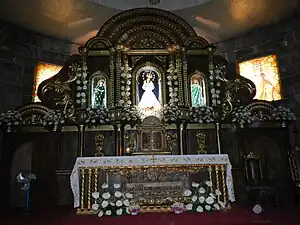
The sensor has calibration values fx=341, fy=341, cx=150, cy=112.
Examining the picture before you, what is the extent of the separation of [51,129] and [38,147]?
0.70 metres

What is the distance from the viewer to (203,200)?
7.14 metres

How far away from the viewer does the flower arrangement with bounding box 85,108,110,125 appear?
9.73 meters

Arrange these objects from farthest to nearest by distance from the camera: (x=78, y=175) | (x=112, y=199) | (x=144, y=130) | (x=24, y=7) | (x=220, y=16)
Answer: (x=220, y=16)
(x=24, y=7)
(x=144, y=130)
(x=78, y=175)
(x=112, y=199)

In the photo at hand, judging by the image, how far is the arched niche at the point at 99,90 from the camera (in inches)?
411

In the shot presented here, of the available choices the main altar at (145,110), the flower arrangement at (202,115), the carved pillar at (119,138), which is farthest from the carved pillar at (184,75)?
the carved pillar at (119,138)

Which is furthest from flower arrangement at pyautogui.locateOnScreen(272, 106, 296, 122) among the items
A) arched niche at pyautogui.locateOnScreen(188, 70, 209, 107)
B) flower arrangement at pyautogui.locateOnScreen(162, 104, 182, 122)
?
flower arrangement at pyautogui.locateOnScreen(162, 104, 182, 122)

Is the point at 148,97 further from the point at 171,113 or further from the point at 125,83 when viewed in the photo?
the point at 171,113

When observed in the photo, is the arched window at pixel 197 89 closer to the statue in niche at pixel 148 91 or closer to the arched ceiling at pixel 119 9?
the statue in niche at pixel 148 91

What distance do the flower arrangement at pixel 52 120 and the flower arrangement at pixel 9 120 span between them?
701 millimetres

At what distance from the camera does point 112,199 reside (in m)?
7.13

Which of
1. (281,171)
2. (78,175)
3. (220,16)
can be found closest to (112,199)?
(78,175)

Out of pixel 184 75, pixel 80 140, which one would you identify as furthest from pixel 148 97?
pixel 80 140

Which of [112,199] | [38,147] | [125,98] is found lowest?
[112,199]

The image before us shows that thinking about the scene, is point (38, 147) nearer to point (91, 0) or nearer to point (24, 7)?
point (24, 7)
